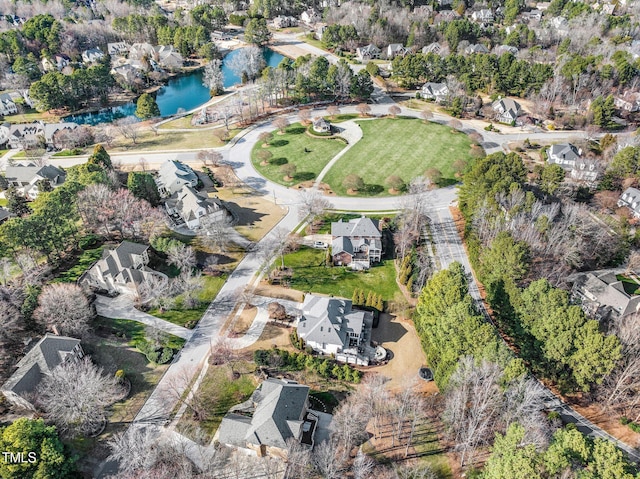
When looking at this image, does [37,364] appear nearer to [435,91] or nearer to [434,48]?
[435,91]

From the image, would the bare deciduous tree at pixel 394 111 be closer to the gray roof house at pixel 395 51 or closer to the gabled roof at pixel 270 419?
the gray roof house at pixel 395 51

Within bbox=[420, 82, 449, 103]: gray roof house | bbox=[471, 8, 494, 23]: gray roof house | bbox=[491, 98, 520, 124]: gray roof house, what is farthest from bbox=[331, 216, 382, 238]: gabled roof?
bbox=[471, 8, 494, 23]: gray roof house

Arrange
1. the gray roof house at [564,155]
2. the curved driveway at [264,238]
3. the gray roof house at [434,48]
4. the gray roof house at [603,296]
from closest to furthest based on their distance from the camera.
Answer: the curved driveway at [264,238]
the gray roof house at [603,296]
the gray roof house at [564,155]
the gray roof house at [434,48]

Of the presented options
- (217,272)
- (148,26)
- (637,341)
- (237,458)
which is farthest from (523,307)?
(148,26)

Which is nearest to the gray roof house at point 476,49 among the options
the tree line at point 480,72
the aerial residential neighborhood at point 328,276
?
the tree line at point 480,72

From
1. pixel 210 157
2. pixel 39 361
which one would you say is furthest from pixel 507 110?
pixel 39 361

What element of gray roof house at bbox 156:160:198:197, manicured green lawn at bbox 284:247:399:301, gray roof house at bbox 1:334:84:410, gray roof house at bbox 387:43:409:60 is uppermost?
gray roof house at bbox 387:43:409:60

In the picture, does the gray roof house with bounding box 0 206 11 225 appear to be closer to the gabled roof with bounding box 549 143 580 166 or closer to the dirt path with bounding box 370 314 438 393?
the dirt path with bounding box 370 314 438 393
